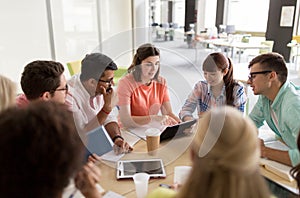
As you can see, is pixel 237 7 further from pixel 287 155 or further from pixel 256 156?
pixel 256 156

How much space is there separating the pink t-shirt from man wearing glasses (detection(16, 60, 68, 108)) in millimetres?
610

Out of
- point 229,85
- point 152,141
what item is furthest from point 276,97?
point 152,141

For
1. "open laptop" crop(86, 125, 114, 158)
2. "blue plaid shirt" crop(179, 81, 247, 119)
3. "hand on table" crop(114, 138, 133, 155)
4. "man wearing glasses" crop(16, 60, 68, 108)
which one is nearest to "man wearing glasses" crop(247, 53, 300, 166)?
"blue plaid shirt" crop(179, 81, 247, 119)

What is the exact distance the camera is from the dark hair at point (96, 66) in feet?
6.06

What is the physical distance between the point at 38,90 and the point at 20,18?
1855 mm

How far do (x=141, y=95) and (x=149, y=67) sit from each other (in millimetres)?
234

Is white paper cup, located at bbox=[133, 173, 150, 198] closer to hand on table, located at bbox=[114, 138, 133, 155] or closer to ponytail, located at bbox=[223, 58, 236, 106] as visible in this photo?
hand on table, located at bbox=[114, 138, 133, 155]

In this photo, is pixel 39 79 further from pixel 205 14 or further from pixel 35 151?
pixel 205 14

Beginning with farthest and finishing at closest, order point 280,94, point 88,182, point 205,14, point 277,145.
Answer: point 205,14 < point 280,94 < point 277,145 < point 88,182

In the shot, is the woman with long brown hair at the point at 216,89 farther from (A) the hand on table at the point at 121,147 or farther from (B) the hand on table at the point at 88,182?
(B) the hand on table at the point at 88,182

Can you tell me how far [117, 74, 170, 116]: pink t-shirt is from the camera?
2.12 metres

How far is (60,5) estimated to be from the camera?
10.9 ft

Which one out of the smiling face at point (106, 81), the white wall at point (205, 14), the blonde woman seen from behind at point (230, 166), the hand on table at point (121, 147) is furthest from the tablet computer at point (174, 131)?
the white wall at point (205, 14)

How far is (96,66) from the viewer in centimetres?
187
